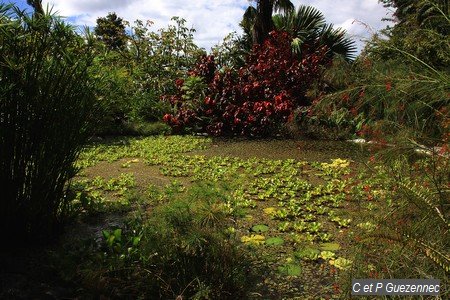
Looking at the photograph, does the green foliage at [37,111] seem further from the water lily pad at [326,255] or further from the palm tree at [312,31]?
the palm tree at [312,31]

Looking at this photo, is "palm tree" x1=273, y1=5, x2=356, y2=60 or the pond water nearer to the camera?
the pond water

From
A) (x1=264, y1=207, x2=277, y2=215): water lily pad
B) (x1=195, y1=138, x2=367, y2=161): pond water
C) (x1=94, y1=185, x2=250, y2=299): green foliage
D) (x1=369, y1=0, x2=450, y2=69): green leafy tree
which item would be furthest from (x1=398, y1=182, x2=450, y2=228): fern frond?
(x1=195, y1=138, x2=367, y2=161): pond water

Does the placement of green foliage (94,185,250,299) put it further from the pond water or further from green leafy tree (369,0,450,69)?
the pond water

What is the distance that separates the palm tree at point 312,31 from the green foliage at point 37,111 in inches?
385

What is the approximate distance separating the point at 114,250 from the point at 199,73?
8768 millimetres

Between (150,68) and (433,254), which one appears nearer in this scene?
(433,254)

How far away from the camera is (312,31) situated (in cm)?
1290

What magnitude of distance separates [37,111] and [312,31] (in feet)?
37.3

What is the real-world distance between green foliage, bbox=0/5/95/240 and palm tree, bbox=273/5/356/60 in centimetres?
977

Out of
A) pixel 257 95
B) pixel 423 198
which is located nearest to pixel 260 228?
pixel 423 198

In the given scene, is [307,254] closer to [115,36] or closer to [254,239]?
[254,239]

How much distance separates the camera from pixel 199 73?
442 inches

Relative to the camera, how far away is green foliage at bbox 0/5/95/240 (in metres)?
2.79

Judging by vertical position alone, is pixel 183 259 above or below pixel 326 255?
above
